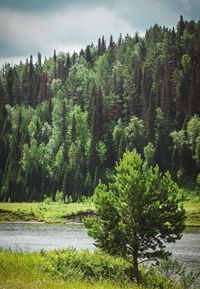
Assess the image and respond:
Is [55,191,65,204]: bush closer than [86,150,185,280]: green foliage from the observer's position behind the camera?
No

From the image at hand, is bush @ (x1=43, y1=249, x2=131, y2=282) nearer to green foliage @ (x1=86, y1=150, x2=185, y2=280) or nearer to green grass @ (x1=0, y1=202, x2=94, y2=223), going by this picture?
green foliage @ (x1=86, y1=150, x2=185, y2=280)

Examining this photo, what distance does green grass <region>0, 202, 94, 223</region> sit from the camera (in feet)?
467

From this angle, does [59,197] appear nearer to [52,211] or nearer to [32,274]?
[52,211]

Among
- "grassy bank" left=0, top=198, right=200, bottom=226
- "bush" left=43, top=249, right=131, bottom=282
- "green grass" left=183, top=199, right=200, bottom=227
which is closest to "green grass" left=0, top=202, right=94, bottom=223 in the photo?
"grassy bank" left=0, top=198, right=200, bottom=226

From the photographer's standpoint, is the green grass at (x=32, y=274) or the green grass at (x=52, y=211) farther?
the green grass at (x=52, y=211)

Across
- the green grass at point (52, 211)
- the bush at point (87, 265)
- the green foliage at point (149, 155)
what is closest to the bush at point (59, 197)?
the green grass at point (52, 211)

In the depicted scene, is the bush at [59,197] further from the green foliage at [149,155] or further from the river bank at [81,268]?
the river bank at [81,268]

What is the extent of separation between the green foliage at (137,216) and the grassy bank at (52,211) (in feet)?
320

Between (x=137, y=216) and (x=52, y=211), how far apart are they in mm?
118251

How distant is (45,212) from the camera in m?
150

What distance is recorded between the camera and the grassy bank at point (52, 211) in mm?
140500

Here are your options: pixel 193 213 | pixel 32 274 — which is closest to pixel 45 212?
pixel 193 213

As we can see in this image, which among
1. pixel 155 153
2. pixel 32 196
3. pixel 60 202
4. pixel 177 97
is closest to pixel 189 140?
pixel 155 153

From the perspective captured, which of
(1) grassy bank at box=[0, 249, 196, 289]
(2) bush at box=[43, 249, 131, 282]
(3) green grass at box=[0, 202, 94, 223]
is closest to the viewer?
(1) grassy bank at box=[0, 249, 196, 289]
